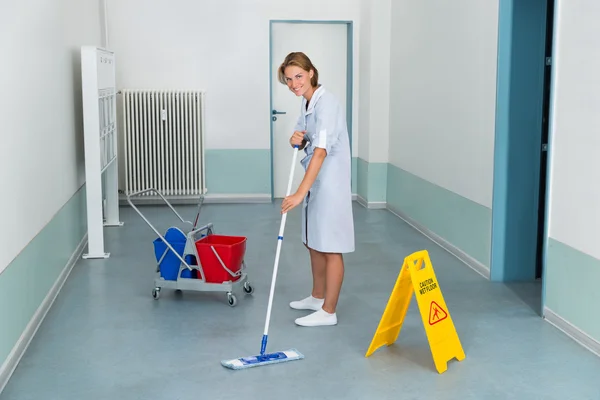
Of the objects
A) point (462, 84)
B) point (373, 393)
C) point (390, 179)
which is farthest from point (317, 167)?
point (390, 179)

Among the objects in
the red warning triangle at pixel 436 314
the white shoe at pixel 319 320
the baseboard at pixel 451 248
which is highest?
the red warning triangle at pixel 436 314

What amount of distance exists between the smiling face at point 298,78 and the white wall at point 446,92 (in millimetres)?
1817

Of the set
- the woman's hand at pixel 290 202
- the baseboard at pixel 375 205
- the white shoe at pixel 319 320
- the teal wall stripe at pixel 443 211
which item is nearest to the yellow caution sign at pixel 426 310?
the white shoe at pixel 319 320

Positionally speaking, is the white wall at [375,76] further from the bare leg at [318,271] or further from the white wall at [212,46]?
the bare leg at [318,271]

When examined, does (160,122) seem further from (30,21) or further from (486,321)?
(486,321)

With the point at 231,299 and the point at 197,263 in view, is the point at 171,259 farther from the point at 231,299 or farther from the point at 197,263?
Answer: the point at 231,299

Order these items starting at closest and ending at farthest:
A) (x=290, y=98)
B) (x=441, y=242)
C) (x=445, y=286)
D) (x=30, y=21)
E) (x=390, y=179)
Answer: (x=30, y=21) → (x=445, y=286) → (x=441, y=242) → (x=390, y=179) → (x=290, y=98)

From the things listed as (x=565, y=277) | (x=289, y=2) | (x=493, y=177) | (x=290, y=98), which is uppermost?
(x=289, y=2)

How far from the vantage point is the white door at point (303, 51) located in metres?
9.08

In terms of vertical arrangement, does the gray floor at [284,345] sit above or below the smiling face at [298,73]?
below

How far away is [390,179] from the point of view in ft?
28.2

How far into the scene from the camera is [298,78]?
169 inches

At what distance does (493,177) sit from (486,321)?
1.29 meters

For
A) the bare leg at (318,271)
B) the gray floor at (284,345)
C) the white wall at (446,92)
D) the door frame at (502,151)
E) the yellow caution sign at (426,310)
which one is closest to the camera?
the gray floor at (284,345)
